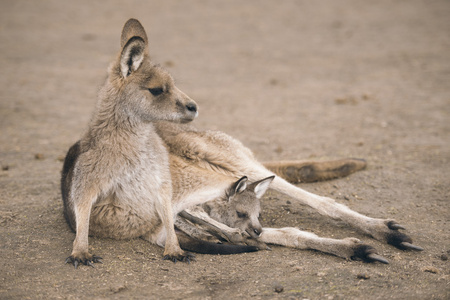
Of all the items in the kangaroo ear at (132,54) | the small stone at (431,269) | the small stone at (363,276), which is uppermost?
the kangaroo ear at (132,54)

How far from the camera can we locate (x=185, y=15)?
15094 millimetres

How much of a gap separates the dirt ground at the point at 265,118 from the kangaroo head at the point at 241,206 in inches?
13.2

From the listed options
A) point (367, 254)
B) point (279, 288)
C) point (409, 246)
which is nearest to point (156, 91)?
point (279, 288)

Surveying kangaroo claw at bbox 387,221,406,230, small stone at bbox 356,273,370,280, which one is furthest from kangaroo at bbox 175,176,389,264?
kangaroo claw at bbox 387,221,406,230

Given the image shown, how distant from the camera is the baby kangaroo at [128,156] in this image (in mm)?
3705

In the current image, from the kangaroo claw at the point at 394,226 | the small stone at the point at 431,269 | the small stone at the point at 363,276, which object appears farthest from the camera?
the kangaroo claw at the point at 394,226

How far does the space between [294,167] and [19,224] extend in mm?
2665

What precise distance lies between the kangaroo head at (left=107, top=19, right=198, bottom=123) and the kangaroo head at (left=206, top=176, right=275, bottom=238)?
33.3 inches

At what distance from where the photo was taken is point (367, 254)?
143 inches

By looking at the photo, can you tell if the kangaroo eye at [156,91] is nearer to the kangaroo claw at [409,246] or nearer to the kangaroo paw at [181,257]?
the kangaroo paw at [181,257]

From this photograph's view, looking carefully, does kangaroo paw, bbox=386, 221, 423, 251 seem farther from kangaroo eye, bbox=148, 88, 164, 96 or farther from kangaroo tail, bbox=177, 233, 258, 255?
kangaroo eye, bbox=148, 88, 164, 96

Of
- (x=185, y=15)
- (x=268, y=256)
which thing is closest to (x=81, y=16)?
(x=185, y=15)

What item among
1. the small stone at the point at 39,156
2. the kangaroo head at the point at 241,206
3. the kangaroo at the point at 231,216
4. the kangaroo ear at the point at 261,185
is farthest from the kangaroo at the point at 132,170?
the small stone at the point at 39,156

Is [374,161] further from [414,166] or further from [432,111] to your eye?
[432,111]
